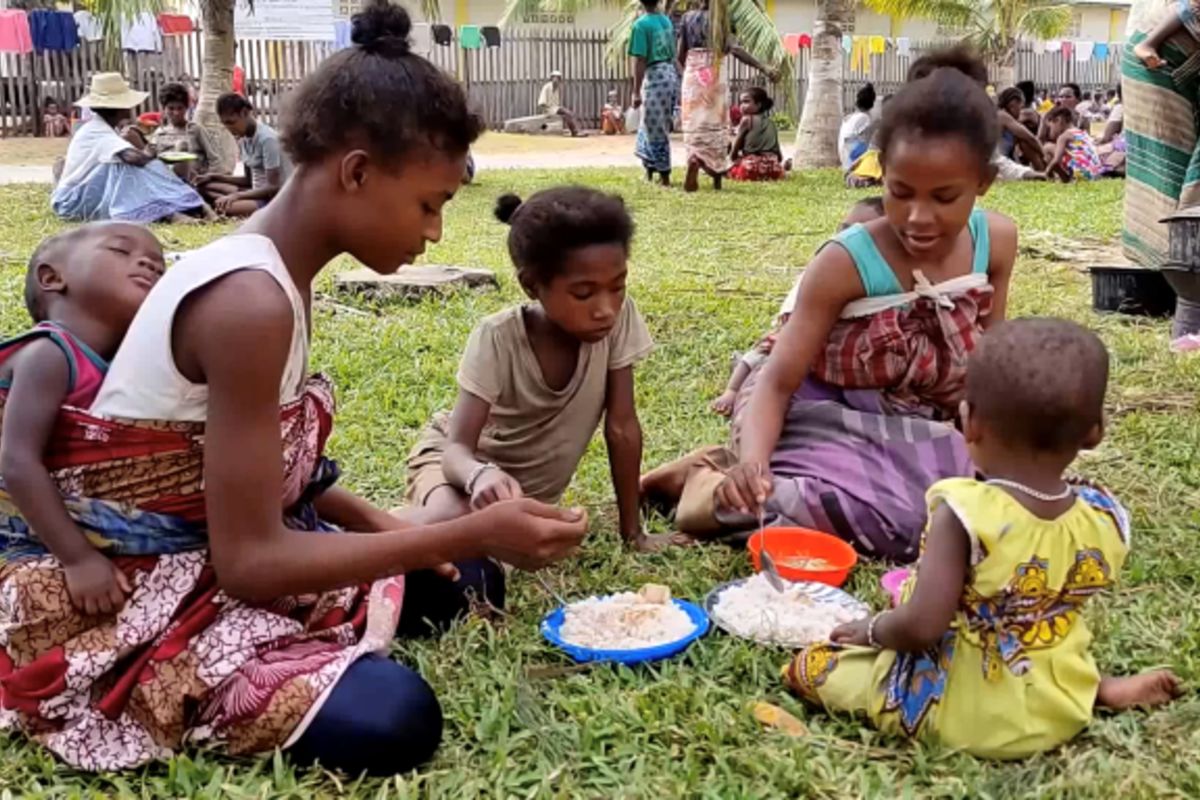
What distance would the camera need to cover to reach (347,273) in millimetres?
6152

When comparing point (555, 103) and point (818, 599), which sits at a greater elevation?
point (555, 103)

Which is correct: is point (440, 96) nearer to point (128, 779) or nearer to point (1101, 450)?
point (128, 779)

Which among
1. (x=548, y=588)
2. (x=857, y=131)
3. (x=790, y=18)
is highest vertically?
(x=790, y=18)

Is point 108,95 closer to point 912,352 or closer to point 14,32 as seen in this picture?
point 912,352

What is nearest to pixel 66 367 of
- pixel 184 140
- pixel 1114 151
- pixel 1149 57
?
pixel 1149 57

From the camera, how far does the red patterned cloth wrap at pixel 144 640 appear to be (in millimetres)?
1889

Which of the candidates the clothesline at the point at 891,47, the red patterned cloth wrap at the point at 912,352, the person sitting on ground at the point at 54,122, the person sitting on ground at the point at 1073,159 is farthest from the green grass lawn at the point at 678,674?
the clothesline at the point at 891,47

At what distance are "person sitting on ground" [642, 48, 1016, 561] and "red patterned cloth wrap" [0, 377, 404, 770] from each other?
116 cm

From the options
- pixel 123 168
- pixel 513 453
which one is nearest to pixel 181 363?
pixel 513 453

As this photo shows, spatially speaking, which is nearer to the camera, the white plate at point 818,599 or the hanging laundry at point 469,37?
the white plate at point 818,599

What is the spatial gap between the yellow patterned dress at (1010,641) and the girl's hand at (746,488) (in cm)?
60

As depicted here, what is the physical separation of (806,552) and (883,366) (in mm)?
509

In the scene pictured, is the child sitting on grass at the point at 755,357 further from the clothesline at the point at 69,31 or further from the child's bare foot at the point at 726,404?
the clothesline at the point at 69,31

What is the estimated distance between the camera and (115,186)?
9.19 meters
